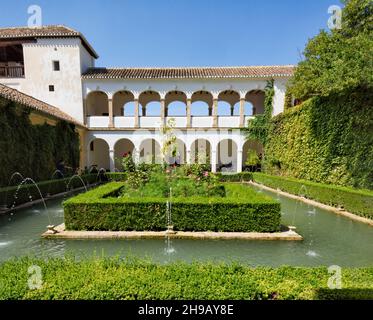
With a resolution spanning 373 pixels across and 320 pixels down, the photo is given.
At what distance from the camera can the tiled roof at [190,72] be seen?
2028 cm

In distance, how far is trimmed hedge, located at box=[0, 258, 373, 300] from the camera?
98.3 inches

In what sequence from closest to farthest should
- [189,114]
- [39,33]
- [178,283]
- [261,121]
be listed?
[178,283] → [39,33] → [261,121] → [189,114]

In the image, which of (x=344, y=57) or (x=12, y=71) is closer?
(x=344, y=57)

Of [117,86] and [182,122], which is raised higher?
[117,86]

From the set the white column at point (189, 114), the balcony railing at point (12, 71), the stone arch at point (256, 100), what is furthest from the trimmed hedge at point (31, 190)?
the stone arch at point (256, 100)

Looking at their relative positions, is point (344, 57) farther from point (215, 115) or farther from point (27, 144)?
point (27, 144)

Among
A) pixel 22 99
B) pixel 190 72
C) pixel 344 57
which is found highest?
pixel 190 72

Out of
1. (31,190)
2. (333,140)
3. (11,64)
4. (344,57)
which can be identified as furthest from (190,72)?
(11,64)

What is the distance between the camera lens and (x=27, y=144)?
12.4 meters

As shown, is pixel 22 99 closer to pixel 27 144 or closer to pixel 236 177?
pixel 27 144

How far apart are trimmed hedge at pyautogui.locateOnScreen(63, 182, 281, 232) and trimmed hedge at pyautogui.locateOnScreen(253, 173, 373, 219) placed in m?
3.65

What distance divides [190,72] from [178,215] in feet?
58.2

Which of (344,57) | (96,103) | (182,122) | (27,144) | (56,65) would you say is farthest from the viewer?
(96,103)
